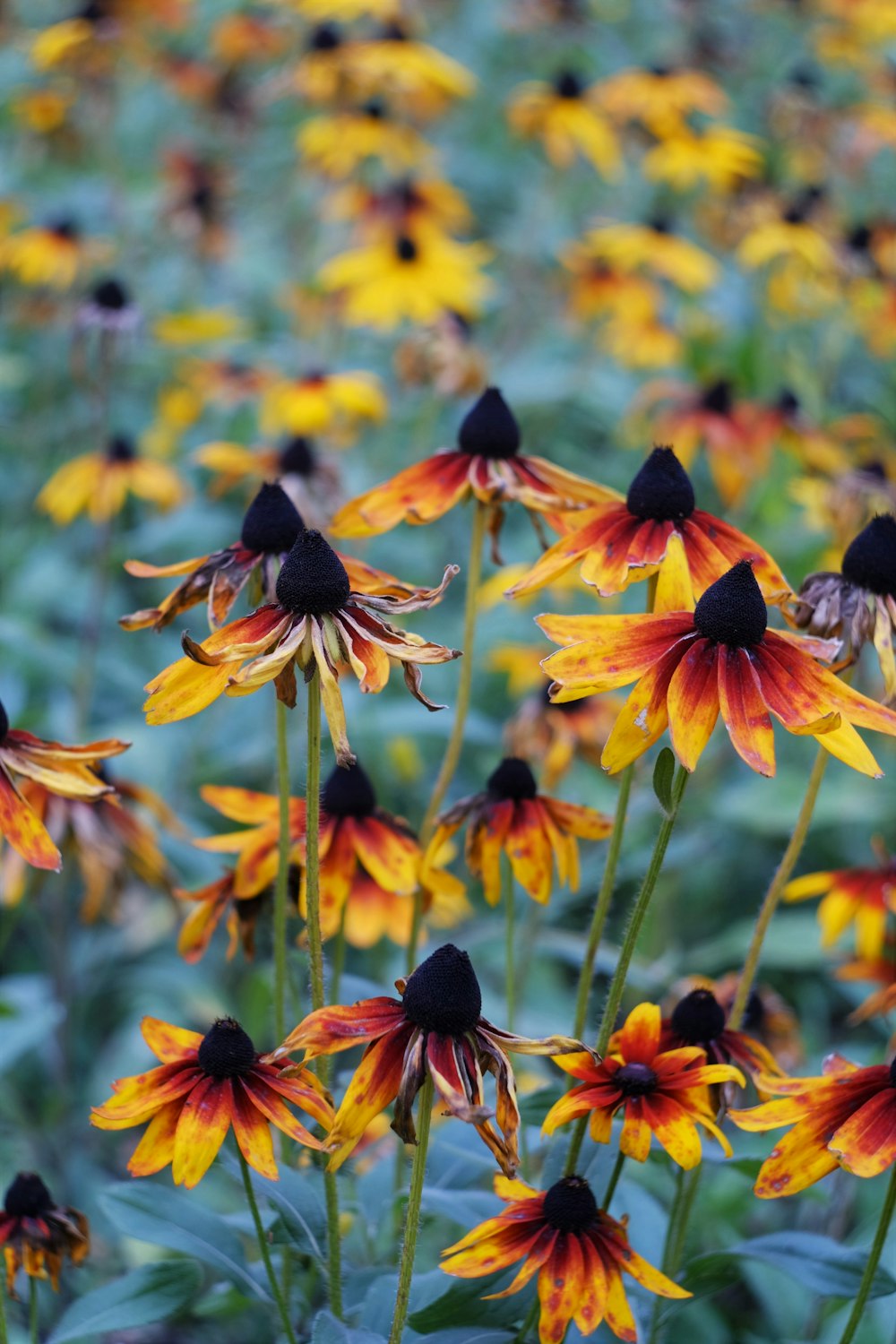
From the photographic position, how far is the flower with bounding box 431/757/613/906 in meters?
1.51

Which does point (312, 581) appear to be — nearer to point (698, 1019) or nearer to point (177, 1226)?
point (698, 1019)

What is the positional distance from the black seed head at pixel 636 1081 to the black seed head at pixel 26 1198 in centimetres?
58

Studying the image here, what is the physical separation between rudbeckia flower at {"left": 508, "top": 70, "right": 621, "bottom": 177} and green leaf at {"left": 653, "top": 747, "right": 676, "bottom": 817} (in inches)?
130

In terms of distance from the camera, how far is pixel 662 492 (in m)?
1.38

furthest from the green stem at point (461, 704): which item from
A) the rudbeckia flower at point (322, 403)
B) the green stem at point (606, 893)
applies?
the rudbeckia flower at point (322, 403)

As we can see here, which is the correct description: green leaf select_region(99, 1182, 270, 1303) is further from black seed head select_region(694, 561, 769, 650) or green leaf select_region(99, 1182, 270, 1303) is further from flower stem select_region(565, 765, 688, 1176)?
black seed head select_region(694, 561, 769, 650)

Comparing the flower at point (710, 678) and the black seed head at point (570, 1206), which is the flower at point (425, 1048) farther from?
the flower at point (710, 678)

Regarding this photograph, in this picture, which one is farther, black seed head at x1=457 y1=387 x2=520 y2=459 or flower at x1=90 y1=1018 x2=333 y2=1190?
black seed head at x1=457 y1=387 x2=520 y2=459

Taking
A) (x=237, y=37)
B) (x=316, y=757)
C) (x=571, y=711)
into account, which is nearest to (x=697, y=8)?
(x=237, y=37)

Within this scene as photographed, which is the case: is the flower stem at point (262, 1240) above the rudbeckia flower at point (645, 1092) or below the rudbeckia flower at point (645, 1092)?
below

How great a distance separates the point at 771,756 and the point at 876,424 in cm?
350

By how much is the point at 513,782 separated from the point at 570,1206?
1.54 feet

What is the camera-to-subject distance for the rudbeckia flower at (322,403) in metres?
3.15

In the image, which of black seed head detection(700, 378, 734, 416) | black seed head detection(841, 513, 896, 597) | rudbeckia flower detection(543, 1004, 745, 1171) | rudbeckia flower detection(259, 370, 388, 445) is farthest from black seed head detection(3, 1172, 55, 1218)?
black seed head detection(700, 378, 734, 416)
